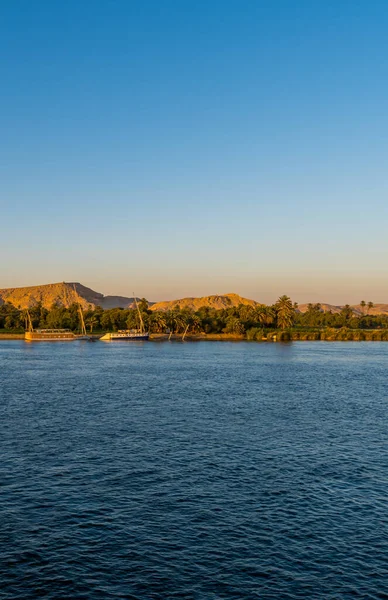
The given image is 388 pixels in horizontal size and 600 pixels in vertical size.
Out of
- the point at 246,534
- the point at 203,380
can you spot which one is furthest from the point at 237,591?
the point at 203,380

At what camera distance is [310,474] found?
3947 cm

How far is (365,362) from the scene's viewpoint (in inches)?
5162

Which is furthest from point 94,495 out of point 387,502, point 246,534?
point 387,502

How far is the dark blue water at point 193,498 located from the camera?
985 inches

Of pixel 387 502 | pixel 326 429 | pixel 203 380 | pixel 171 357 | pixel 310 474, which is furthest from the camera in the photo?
pixel 171 357

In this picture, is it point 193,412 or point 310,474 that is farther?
point 193,412

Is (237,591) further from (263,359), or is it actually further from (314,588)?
(263,359)

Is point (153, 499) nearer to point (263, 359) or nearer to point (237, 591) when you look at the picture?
point (237, 591)

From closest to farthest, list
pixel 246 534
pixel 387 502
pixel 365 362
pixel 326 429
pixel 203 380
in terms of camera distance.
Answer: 1. pixel 246 534
2. pixel 387 502
3. pixel 326 429
4. pixel 203 380
5. pixel 365 362

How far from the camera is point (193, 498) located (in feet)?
114

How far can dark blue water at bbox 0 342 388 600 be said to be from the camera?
2503 cm

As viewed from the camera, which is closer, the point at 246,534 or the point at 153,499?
the point at 246,534

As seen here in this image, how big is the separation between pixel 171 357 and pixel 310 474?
109m

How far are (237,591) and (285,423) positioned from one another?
34.5 m
